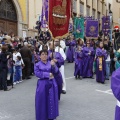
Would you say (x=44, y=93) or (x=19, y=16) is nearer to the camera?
(x=44, y=93)

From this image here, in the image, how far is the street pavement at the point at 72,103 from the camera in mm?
6859

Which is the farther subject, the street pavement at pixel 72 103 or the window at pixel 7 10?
the window at pixel 7 10

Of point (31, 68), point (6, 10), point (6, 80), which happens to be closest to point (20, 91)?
point (6, 80)

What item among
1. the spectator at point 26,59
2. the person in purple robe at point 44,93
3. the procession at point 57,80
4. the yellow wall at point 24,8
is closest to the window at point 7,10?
the yellow wall at point 24,8

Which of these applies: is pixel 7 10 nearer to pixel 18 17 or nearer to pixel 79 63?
pixel 18 17

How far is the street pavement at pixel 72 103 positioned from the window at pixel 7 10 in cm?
883

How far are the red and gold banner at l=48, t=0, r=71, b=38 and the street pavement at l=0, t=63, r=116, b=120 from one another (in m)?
1.92

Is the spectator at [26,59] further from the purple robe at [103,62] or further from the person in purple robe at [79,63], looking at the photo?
the purple robe at [103,62]

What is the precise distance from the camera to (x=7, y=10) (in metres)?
19.2

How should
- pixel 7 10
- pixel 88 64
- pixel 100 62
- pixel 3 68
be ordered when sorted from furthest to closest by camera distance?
pixel 7 10, pixel 88 64, pixel 100 62, pixel 3 68

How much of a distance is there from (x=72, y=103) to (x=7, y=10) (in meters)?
12.6

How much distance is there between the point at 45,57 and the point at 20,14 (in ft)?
47.4

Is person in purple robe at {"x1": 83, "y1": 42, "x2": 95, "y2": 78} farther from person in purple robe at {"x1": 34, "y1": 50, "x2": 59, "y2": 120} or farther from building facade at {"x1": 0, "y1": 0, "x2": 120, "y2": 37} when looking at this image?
building facade at {"x1": 0, "y1": 0, "x2": 120, "y2": 37}

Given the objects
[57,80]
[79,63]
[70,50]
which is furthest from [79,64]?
[70,50]
